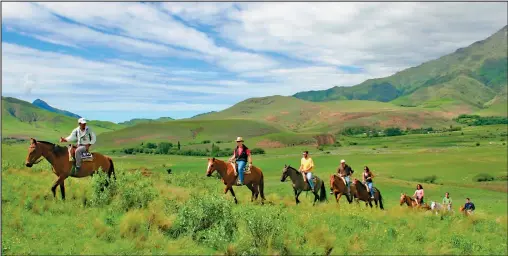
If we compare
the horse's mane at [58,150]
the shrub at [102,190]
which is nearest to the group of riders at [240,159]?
the horse's mane at [58,150]

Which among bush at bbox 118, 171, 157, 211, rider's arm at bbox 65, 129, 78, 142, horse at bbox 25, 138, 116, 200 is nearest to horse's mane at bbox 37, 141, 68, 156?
horse at bbox 25, 138, 116, 200

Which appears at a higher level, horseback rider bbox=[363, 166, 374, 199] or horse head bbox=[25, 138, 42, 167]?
horse head bbox=[25, 138, 42, 167]

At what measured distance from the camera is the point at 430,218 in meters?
20.0

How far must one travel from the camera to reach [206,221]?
1369 centimetres

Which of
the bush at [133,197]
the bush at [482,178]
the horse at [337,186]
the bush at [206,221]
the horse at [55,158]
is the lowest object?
the bush at [482,178]

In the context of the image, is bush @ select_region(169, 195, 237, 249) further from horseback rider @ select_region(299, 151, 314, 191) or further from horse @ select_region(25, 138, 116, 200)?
horseback rider @ select_region(299, 151, 314, 191)

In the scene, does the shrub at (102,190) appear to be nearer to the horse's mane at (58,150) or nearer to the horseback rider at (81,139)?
the horseback rider at (81,139)

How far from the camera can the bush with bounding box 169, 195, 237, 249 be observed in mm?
12789

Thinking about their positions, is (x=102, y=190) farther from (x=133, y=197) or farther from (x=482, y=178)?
(x=482, y=178)

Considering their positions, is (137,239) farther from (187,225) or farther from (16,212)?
(16,212)

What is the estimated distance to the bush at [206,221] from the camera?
12789mm

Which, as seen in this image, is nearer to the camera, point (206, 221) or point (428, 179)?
point (206, 221)

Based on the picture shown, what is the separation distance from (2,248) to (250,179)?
12.1 meters

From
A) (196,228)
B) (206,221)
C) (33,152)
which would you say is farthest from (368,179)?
(33,152)
